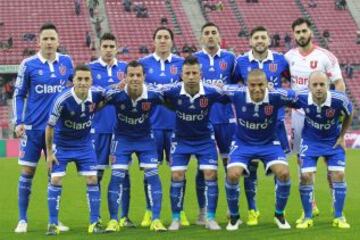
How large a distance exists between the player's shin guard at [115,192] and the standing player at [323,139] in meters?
2.05

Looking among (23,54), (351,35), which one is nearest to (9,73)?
(23,54)

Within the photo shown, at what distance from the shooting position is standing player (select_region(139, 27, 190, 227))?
8695mm

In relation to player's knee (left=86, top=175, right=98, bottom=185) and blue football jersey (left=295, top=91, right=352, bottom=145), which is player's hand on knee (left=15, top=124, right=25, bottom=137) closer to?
player's knee (left=86, top=175, right=98, bottom=185)

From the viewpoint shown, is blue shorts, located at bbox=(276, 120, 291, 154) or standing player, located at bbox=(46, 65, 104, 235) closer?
standing player, located at bbox=(46, 65, 104, 235)

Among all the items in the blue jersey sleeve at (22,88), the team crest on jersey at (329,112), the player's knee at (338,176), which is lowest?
the player's knee at (338,176)

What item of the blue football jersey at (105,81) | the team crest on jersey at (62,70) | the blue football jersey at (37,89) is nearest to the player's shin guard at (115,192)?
the blue football jersey at (105,81)

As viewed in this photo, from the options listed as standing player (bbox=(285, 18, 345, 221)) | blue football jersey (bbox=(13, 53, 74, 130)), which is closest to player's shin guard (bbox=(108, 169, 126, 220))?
blue football jersey (bbox=(13, 53, 74, 130))

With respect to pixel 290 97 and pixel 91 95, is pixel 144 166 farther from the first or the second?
pixel 290 97

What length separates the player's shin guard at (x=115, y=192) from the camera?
7980 mm

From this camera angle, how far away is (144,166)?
319 inches

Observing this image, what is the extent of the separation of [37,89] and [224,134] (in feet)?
7.61

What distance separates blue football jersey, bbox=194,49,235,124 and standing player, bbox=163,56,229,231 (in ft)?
1.63

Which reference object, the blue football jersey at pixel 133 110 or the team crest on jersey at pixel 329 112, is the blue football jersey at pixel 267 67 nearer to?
the team crest on jersey at pixel 329 112

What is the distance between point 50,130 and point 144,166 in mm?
1147
